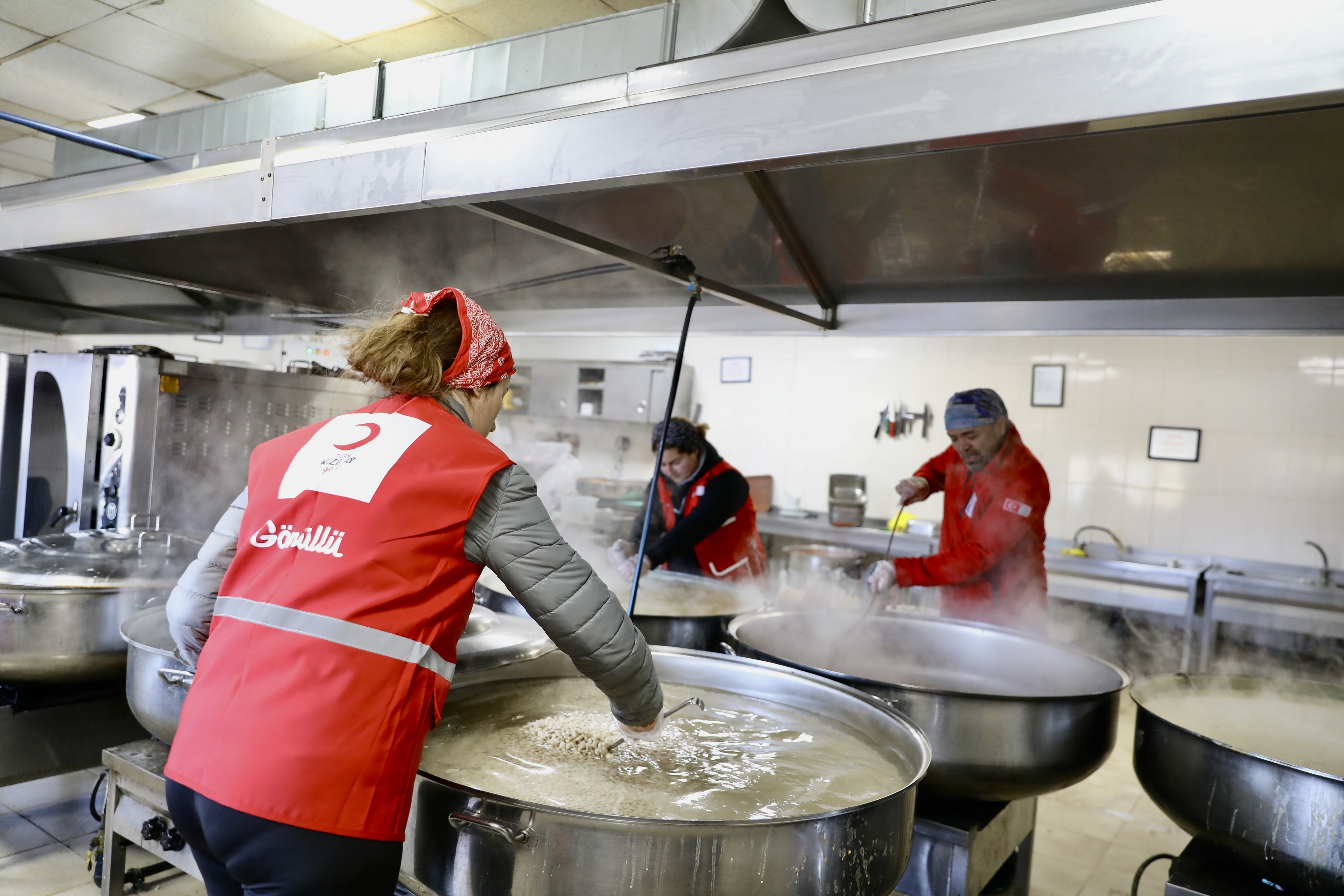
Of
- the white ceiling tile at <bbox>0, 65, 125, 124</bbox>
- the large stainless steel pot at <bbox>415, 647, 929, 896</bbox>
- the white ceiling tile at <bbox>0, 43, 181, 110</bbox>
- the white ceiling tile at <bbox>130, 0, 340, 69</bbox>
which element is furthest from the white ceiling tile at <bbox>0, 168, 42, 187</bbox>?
the large stainless steel pot at <bbox>415, 647, 929, 896</bbox>

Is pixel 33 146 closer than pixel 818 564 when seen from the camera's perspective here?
No

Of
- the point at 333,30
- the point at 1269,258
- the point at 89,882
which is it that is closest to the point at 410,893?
the point at 89,882

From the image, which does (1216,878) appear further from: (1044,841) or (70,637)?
(70,637)

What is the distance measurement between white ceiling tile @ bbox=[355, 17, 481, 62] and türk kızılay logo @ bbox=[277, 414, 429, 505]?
4134 millimetres

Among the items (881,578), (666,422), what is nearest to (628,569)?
(881,578)

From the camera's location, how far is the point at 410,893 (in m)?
1.41

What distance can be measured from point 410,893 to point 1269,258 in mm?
2019

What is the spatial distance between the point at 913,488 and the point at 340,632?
238 cm

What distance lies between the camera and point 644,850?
103 centimetres

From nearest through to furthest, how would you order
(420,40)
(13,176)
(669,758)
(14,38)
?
(669,758) < (420,40) < (14,38) < (13,176)

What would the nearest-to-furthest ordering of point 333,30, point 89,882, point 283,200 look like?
1. point 283,200
2. point 89,882
3. point 333,30

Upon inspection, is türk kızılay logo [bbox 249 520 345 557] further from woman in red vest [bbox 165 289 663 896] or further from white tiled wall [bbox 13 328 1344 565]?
white tiled wall [bbox 13 328 1344 565]

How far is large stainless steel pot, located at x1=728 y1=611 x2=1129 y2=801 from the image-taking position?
152 cm

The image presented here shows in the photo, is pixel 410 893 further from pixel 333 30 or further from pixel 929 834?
pixel 333 30
